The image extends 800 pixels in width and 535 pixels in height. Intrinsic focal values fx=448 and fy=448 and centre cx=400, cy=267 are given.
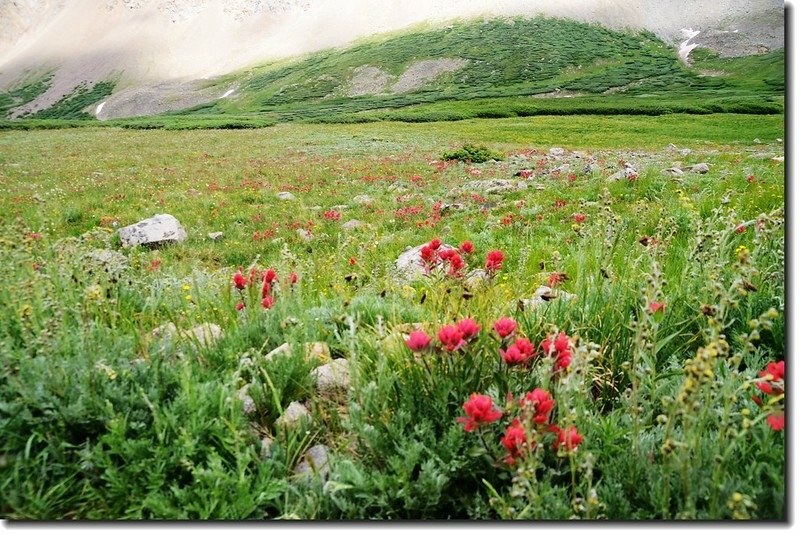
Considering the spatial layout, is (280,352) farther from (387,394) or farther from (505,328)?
(505,328)

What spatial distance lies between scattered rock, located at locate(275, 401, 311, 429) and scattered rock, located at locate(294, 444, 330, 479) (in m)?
0.15

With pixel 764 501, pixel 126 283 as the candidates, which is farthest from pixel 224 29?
pixel 764 501

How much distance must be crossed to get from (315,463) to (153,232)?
6158 millimetres

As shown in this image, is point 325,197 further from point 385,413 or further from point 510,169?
point 385,413

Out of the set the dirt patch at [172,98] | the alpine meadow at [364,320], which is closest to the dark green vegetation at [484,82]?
the dirt patch at [172,98]

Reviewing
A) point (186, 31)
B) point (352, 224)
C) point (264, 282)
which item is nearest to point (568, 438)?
point (264, 282)

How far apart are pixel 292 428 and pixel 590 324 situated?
6.66 ft

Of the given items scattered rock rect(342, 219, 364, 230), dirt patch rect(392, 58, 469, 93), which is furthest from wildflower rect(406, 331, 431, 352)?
dirt patch rect(392, 58, 469, 93)

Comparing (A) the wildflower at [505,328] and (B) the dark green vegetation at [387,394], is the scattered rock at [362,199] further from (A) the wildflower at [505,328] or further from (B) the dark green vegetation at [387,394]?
(A) the wildflower at [505,328]

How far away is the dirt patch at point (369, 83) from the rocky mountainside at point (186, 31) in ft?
73.2

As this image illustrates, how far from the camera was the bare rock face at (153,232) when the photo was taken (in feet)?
22.4

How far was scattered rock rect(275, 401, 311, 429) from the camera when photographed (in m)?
2.29

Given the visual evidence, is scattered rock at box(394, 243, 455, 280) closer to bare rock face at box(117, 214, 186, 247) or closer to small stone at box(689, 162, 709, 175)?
bare rock face at box(117, 214, 186, 247)

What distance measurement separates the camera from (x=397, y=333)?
2633 mm
